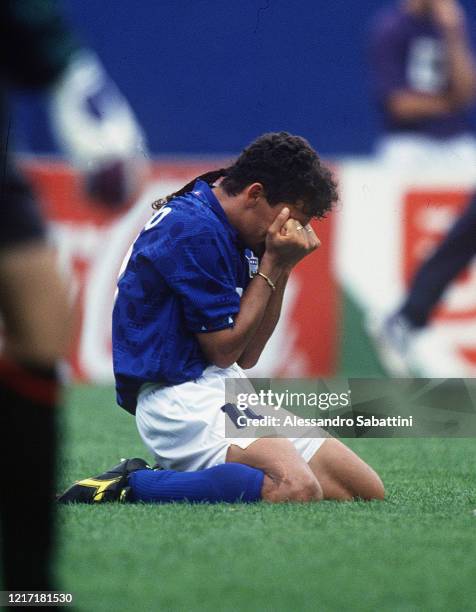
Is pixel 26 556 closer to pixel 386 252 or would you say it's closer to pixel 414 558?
pixel 414 558

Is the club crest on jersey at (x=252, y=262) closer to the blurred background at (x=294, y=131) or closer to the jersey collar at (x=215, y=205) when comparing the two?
the jersey collar at (x=215, y=205)

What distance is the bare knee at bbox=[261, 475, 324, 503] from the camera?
3445 millimetres

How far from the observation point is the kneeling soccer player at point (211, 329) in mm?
3463

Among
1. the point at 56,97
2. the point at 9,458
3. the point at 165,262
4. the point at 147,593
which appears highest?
the point at 56,97

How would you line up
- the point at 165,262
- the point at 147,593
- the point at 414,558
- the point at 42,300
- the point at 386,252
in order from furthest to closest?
the point at 386,252 → the point at 165,262 → the point at 414,558 → the point at 147,593 → the point at 42,300

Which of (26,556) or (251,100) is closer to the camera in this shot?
(26,556)

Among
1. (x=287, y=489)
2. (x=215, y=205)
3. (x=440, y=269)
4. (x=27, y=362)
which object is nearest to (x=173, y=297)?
(x=215, y=205)

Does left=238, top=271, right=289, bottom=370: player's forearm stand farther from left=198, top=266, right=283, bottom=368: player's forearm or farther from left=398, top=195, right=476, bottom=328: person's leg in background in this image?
left=398, top=195, right=476, bottom=328: person's leg in background

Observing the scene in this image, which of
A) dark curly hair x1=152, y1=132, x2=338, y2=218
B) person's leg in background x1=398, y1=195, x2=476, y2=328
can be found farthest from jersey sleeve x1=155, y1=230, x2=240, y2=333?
person's leg in background x1=398, y1=195, x2=476, y2=328

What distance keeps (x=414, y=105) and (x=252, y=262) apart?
5.37 meters

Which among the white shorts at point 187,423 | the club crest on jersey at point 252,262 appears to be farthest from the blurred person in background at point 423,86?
the white shorts at point 187,423

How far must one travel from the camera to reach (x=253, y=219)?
11.8 ft

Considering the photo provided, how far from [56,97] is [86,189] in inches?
29.1

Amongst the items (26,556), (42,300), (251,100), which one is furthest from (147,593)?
(251,100)
